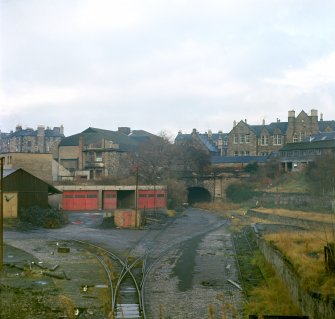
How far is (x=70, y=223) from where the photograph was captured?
4472cm

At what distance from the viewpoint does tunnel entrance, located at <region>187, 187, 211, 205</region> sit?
74331mm

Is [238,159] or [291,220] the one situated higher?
[238,159]

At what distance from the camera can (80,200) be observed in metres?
57.0

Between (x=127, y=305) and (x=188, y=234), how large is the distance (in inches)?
916

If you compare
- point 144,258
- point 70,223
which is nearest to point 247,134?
point 70,223

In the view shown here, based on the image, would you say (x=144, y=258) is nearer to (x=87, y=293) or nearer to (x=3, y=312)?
(x=87, y=293)

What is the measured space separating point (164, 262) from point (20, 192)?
21610mm

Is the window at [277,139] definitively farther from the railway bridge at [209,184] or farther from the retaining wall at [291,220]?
the retaining wall at [291,220]

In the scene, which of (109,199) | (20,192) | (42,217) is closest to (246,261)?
(42,217)

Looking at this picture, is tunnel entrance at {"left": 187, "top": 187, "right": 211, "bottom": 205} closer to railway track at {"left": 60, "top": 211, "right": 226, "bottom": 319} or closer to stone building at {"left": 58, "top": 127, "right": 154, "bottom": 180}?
stone building at {"left": 58, "top": 127, "right": 154, "bottom": 180}

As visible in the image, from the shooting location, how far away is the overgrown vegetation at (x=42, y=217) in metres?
41.0

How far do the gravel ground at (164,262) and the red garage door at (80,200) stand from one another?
28.6 ft

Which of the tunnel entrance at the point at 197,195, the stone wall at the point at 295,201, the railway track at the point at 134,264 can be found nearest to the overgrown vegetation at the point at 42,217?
the railway track at the point at 134,264

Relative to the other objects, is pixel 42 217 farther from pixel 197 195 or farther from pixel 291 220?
pixel 197 195
